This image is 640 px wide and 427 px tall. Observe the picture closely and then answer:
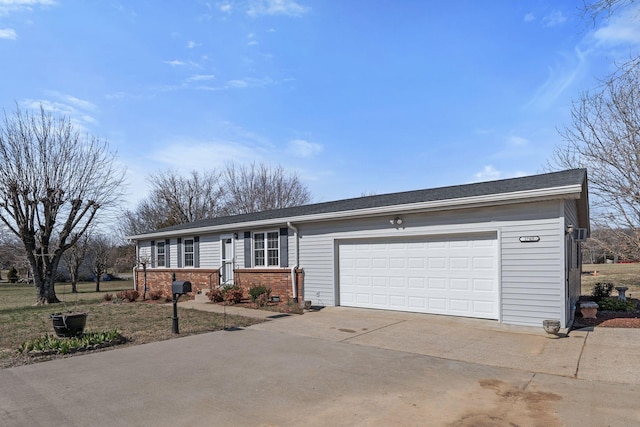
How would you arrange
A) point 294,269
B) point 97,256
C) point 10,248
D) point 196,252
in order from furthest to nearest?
point 97,256, point 10,248, point 196,252, point 294,269

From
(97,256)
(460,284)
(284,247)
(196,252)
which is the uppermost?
(284,247)

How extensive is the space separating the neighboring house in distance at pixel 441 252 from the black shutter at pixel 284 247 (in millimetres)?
34

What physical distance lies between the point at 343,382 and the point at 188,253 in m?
14.9

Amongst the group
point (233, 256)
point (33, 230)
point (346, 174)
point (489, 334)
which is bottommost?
point (489, 334)

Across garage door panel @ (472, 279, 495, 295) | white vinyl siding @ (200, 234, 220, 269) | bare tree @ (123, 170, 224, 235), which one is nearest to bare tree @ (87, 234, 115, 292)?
bare tree @ (123, 170, 224, 235)

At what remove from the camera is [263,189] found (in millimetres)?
36750

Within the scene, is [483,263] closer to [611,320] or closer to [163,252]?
[611,320]

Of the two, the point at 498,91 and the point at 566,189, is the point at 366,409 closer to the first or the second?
the point at 566,189

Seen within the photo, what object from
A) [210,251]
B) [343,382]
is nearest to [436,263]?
[343,382]

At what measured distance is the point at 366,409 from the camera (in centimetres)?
454

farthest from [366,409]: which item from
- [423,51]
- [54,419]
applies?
[423,51]

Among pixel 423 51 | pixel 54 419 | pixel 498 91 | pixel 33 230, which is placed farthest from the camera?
pixel 33 230

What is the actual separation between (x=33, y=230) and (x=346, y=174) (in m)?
19.0

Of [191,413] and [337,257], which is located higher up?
[337,257]
